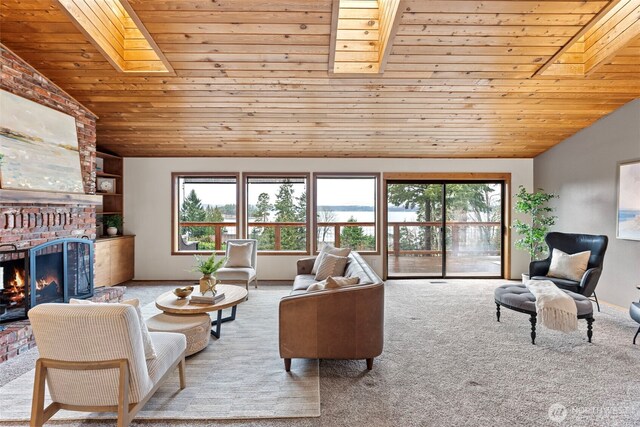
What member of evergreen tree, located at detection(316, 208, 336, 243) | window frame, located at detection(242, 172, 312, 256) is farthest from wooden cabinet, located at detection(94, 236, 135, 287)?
evergreen tree, located at detection(316, 208, 336, 243)

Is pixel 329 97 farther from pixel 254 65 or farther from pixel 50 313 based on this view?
pixel 50 313

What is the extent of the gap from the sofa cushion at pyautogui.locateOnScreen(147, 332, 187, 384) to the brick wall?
2.16m

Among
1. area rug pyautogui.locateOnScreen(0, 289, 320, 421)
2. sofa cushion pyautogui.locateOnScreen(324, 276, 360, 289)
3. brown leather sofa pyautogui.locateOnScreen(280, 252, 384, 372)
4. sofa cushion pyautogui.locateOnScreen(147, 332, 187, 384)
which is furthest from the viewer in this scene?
sofa cushion pyautogui.locateOnScreen(324, 276, 360, 289)

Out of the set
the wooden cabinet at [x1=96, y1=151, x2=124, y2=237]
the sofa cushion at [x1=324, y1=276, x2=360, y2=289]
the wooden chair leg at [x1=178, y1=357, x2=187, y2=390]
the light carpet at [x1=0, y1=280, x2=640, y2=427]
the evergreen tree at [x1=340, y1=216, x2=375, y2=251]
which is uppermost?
the wooden cabinet at [x1=96, y1=151, x2=124, y2=237]

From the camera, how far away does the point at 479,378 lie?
8.52 feet

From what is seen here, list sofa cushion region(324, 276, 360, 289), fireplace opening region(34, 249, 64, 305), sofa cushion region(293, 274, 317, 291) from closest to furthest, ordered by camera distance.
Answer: sofa cushion region(324, 276, 360, 289)
fireplace opening region(34, 249, 64, 305)
sofa cushion region(293, 274, 317, 291)

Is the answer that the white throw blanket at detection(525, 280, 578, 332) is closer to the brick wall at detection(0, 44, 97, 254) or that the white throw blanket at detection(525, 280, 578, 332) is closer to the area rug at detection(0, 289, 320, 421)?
the area rug at detection(0, 289, 320, 421)

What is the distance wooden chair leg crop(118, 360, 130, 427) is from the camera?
5.67 feet

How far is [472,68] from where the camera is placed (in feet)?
11.8

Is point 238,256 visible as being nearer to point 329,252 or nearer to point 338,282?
point 329,252

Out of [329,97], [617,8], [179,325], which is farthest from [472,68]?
[179,325]

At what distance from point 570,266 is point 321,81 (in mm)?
3951

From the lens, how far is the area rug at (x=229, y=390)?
2143 millimetres

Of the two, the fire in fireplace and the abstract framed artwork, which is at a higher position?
the abstract framed artwork
